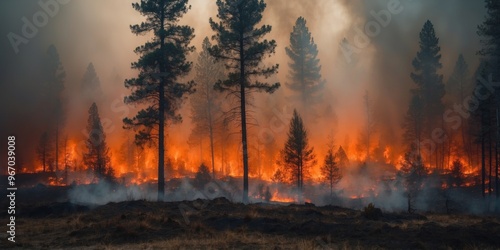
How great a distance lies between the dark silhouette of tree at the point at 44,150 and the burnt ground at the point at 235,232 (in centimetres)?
4200

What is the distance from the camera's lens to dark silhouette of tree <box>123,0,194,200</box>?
30766 mm

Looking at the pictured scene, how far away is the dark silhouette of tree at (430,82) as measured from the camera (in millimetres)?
64750

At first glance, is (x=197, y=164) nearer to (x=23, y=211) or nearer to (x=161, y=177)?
(x=161, y=177)

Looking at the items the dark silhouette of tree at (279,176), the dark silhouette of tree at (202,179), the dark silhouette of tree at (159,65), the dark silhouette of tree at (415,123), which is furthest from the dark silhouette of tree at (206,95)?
the dark silhouette of tree at (159,65)

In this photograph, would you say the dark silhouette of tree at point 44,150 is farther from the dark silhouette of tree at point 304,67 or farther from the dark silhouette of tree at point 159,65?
the dark silhouette of tree at point 304,67

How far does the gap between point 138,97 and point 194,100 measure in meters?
33.7

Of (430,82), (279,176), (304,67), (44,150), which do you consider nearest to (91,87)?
(44,150)

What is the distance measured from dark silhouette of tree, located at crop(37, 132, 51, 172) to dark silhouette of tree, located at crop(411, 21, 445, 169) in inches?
2328

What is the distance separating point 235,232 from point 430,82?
5966 cm

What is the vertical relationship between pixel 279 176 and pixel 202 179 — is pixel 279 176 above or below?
above

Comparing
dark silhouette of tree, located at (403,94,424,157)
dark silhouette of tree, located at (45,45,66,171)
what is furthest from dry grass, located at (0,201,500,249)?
dark silhouette of tree, located at (45,45,66,171)

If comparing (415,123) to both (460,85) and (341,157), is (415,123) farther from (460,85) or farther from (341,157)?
(460,85)

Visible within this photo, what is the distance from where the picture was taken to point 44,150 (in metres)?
60.0

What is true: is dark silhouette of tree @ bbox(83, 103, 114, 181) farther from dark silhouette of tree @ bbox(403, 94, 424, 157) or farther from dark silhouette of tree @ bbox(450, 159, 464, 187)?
dark silhouette of tree @ bbox(403, 94, 424, 157)
